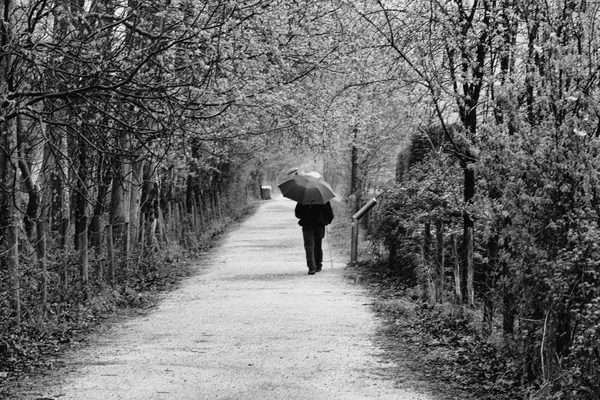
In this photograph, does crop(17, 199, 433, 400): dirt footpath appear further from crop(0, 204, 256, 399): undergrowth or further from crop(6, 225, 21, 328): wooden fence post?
crop(6, 225, 21, 328): wooden fence post

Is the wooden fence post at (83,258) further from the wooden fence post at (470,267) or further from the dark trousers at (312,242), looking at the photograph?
the dark trousers at (312,242)

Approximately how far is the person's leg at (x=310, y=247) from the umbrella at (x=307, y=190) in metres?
0.63

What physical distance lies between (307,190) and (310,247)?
1172 millimetres

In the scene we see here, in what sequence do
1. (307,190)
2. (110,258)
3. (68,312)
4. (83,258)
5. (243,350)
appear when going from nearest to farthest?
(243,350) < (68,312) < (83,258) < (110,258) < (307,190)

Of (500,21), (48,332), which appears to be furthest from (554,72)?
(48,332)

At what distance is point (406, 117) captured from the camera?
12.8 m

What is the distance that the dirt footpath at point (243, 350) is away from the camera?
25.8 ft

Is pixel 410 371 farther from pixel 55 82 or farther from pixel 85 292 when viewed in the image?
pixel 85 292

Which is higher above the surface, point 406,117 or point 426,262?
Answer: point 406,117

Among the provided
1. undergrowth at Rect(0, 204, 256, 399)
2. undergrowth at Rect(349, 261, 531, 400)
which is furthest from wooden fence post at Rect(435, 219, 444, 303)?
undergrowth at Rect(0, 204, 256, 399)

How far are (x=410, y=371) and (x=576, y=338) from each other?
268 cm

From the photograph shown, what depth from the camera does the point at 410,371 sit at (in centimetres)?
881

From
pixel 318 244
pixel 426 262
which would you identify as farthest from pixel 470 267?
pixel 318 244

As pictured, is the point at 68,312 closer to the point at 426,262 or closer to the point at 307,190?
the point at 426,262
